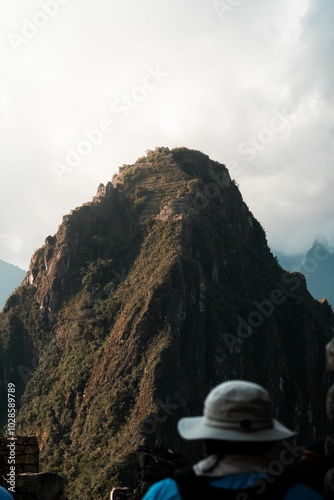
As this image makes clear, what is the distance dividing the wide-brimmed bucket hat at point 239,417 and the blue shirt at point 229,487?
171 mm

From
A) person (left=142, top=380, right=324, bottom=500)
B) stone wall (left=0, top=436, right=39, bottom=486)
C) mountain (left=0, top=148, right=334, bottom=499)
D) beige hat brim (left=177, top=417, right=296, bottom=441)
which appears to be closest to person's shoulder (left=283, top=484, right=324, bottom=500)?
person (left=142, top=380, right=324, bottom=500)

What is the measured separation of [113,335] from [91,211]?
2360 centimetres

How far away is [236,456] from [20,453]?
749 cm

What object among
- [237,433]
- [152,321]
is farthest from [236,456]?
[152,321]

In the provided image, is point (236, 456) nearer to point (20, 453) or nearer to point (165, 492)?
point (165, 492)

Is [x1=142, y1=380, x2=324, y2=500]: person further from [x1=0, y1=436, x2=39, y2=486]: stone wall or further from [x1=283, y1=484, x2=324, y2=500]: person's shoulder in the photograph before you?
[x1=0, y1=436, x2=39, y2=486]: stone wall

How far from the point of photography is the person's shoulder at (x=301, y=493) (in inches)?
112

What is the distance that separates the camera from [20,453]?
969 cm

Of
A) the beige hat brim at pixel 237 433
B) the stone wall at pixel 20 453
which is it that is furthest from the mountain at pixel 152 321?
the beige hat brim at pixel 237 433

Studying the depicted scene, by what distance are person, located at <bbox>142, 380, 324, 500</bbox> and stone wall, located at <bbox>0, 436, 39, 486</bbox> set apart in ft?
23.0

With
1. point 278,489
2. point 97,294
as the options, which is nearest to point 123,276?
point 97,294

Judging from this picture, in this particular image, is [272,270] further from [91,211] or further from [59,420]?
[59,420]

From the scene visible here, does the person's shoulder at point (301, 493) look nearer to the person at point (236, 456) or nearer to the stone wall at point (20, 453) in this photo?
the person at point (236, 456)

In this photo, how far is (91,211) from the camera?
10556cm
